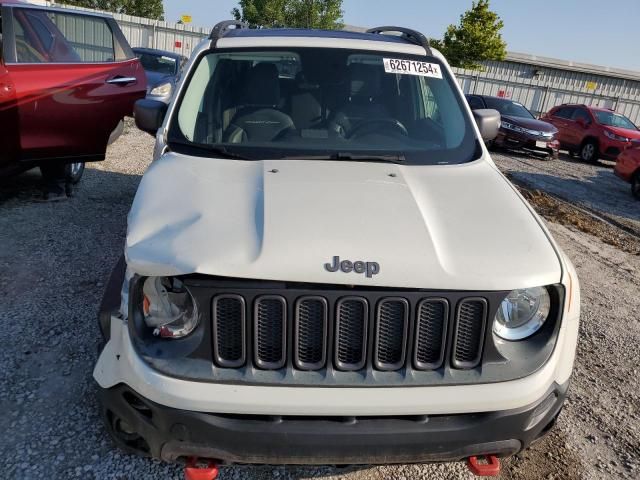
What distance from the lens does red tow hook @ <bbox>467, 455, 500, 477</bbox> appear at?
2.10 m

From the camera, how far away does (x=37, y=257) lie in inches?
184

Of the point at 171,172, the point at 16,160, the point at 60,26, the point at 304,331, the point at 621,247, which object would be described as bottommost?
the point at 621,247

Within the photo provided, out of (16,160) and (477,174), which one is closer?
(477,174)

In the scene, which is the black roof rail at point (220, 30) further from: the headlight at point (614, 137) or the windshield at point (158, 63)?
the headlight at point (614, 137)

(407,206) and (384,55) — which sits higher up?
(384,55)

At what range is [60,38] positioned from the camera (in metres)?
5.57

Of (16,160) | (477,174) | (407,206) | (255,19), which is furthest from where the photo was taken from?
(255,19)

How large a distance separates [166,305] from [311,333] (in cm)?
57

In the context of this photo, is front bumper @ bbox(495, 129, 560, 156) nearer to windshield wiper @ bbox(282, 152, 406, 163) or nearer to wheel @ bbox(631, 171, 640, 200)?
wheel @ bbox(631, 171, 640, 200)

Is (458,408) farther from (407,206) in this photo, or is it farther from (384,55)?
(384,55)

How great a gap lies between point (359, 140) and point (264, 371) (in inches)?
66.5

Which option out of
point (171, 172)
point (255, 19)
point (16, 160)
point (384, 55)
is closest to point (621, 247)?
point (384, 55)

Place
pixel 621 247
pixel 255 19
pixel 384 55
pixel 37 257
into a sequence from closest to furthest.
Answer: pixel 384 55, pixel 37 257, pixel 621 247, pixel 255 19

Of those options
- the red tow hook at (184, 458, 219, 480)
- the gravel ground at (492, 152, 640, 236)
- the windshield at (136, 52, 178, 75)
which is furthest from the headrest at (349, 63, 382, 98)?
the windshield at (136, 52, 178, 75)
